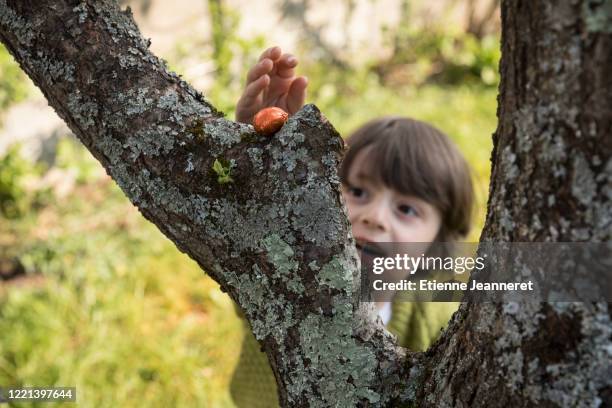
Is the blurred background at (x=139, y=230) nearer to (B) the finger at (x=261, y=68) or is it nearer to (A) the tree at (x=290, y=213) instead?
(B) the finger at (x=261, y=68)

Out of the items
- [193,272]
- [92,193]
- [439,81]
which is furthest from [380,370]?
[439,81]

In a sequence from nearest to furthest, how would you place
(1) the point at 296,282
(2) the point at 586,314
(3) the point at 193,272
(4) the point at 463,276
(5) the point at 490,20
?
(2) the point at 586,314 → (1) the point at 296,282 → (4) the point at 463,276 → (3) the point at 193,272 → (5) the point at 490,20

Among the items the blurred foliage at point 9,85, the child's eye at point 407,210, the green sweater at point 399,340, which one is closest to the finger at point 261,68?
the child's eye at point 407,210

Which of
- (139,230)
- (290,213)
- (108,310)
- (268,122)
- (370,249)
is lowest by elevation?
(290,213)

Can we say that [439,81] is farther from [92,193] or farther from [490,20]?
[92,193]

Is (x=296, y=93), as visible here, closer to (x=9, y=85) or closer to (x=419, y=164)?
(x=419, y=164)

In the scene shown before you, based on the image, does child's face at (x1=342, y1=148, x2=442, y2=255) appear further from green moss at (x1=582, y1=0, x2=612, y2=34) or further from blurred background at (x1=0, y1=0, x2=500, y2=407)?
green moss at (x1=582, y1=0, x2=612, y2=34)

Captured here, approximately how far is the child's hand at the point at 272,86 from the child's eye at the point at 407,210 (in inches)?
22.6

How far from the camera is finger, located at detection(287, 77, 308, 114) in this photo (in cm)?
158

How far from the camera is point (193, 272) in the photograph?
3.43 metres

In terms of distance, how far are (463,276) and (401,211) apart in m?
0.44

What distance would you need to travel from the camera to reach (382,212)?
1909mm

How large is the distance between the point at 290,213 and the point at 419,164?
1185 millimetres

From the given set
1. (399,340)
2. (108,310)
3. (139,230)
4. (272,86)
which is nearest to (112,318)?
(108,310)
